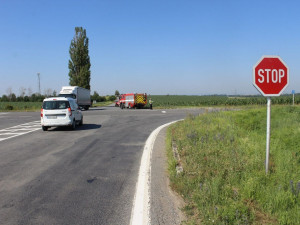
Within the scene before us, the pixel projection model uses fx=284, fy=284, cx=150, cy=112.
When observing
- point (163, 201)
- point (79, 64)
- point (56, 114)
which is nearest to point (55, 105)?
point (56, 114)

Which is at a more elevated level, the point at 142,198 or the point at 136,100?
the point at 136,100

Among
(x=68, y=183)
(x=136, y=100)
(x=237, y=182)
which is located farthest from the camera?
(x=136, y=100)

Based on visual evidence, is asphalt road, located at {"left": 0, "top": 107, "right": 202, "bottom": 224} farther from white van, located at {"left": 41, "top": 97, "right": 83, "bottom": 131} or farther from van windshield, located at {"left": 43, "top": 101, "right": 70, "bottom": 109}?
van windshield, located at {"left": 43, "top": 101, "right": 70, "bottom": 109}

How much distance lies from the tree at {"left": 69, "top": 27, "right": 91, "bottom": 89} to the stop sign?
2063 inches

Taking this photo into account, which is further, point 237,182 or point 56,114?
point 56,114

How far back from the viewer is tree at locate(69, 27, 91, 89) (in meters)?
55.4

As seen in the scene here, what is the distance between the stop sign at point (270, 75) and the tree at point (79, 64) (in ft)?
172

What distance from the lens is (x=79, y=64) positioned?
184 feet

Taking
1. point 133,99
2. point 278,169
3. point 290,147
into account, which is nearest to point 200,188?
point 278,169

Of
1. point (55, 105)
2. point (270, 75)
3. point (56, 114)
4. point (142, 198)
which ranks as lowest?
point (142, 198)

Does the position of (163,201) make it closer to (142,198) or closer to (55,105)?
(142,198)

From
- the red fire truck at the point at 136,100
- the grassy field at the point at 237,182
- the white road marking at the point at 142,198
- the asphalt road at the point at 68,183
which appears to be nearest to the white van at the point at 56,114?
the asphalt road at the point at 68,183

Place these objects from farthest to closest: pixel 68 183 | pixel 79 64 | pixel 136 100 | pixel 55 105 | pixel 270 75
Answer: pixel 79 64 → pixel 136 100 → pixel 55 105 → pixel 68 183 → pixel 270 75

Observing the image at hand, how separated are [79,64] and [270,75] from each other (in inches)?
2136
